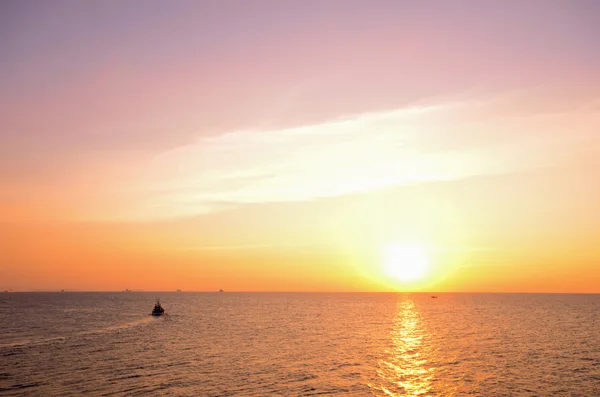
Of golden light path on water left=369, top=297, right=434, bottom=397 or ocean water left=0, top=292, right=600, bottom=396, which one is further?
golden light path on water left=369, top=297, right=434, bottom=397

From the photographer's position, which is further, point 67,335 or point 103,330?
point 103,330

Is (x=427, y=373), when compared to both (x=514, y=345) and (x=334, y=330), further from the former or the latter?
(x=334, y=330)

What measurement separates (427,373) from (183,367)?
3360 cm

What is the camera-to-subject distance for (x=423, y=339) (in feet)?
310

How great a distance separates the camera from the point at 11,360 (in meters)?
62.3

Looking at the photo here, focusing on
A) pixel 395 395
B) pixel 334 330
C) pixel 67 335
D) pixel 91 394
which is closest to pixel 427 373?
pixel 395 395

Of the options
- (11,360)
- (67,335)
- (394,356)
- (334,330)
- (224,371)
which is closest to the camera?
(224,371)

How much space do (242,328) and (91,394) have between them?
223ft

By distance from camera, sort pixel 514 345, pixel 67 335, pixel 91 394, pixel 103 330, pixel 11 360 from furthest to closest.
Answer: pixel 103 330 → pixel 67 335 → pixel 514 345 → pixel 11 360 → pixel 91 394

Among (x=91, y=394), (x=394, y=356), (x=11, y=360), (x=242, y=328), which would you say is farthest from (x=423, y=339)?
(x=11, y=360)

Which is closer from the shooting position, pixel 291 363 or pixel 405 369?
pixel 405 369

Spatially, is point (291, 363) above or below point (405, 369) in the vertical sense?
above

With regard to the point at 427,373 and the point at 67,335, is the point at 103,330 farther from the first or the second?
the point at 427,373

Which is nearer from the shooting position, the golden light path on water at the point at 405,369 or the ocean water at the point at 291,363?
the ocean water at the point at 291,363
